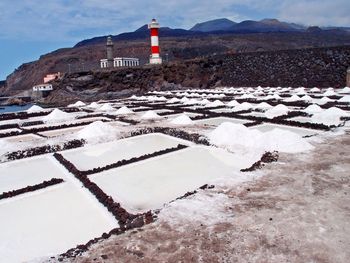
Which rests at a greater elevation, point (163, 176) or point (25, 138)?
point (25, 138)

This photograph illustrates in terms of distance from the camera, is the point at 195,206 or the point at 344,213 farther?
the point at 195,206

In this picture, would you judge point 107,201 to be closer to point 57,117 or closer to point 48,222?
point 48,222

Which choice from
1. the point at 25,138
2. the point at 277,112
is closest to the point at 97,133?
the point at 25,138

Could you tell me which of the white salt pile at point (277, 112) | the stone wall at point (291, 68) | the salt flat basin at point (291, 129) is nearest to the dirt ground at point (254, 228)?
the salt flat basin at point (291, 129)

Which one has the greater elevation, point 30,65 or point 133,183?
point 30,65

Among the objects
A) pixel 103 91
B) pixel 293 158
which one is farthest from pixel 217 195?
pixel 103 91

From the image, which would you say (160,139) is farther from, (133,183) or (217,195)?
(217,195)
